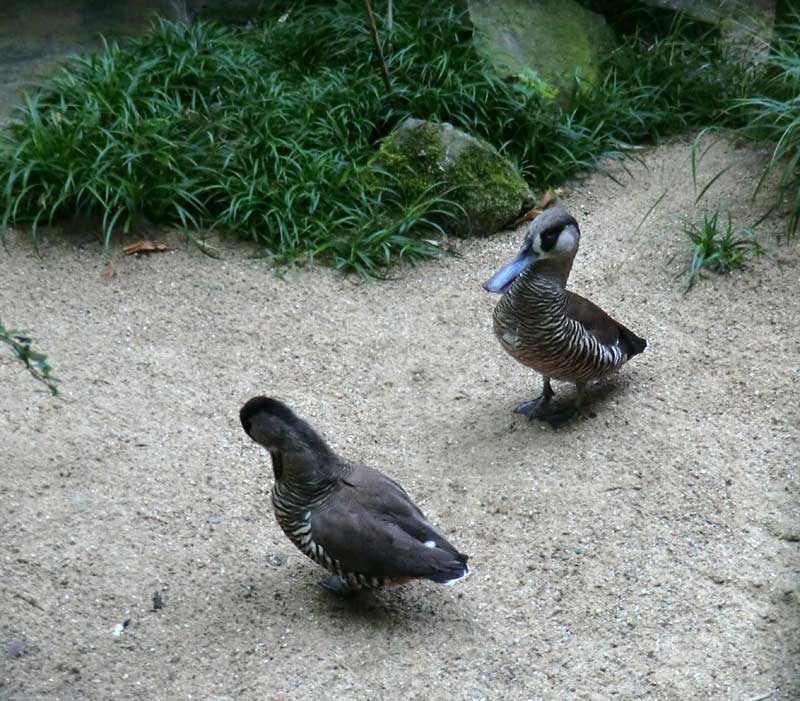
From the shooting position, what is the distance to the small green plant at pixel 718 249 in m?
6.01

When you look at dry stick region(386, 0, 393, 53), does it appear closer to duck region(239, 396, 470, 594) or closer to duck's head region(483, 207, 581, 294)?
duck's head region(483, 207, 581, 294)

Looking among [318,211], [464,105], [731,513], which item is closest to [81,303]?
[318,211]

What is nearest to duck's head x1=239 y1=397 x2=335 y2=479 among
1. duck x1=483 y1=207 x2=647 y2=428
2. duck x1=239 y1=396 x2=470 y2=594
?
duck x1=239 y1=396 x2=470 y2=594

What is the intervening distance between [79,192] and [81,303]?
62cm

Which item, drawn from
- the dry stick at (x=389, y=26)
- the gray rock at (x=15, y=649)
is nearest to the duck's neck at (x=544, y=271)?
the gray rock at (x=15, y=649)

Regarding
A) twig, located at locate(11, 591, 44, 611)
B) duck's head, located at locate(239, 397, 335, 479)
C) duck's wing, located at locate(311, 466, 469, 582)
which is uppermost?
duck's head, located at locate(239, 397, 335, 479)

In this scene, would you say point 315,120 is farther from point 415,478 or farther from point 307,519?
point 307,519

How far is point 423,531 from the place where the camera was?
400 centimetres

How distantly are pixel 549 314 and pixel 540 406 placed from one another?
483 millimetres

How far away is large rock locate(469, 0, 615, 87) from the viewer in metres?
7.29

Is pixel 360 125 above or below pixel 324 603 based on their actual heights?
above

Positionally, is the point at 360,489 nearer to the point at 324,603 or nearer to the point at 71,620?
the point at 324,603

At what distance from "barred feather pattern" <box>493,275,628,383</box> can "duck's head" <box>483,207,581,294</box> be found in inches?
2.1

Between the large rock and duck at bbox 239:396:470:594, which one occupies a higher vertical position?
the large rock
